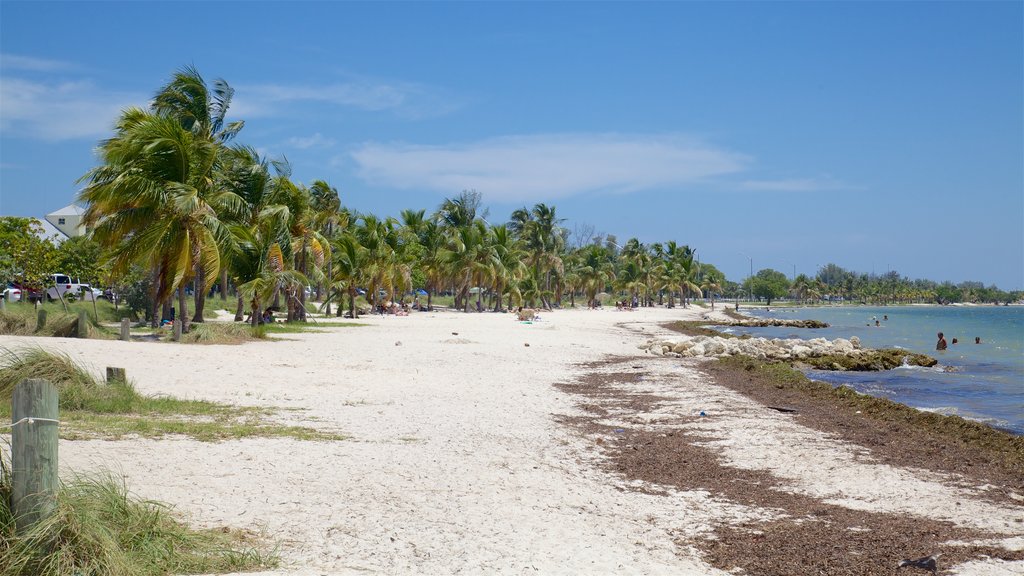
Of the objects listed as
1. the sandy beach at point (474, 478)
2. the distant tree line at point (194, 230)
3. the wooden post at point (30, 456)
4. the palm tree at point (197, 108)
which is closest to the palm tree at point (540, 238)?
the distant tree line at point (194, 230)

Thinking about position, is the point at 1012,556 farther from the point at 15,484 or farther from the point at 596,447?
the point at 15,484

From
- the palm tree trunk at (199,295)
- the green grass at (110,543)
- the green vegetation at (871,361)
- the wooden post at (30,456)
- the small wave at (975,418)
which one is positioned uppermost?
the palm tree trunk at (199,295)

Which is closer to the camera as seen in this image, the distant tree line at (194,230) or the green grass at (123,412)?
the green grass at (123,412)

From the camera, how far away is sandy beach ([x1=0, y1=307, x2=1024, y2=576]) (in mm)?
6430

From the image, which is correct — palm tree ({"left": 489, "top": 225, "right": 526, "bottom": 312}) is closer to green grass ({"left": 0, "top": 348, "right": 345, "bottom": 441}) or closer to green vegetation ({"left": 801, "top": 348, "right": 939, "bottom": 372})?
green vegetation ({"left": 801, "top": 348, "right": 939, "bottom": 372})

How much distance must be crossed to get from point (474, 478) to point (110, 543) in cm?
429

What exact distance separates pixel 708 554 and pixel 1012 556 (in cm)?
266

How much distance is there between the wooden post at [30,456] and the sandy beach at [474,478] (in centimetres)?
163

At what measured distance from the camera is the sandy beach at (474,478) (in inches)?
253

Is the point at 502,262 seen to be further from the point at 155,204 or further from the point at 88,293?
the point at 155,204

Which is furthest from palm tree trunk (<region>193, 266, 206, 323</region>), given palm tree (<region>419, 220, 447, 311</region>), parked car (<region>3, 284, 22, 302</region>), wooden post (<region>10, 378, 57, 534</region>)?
palm tree (<region>419, 220, 447, 311</region>)

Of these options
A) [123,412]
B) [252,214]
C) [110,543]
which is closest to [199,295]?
[252,214]

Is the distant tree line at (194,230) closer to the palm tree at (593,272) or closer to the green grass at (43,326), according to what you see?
the green grass at (43,326)

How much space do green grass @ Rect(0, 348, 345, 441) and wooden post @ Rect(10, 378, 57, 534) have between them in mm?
4174
